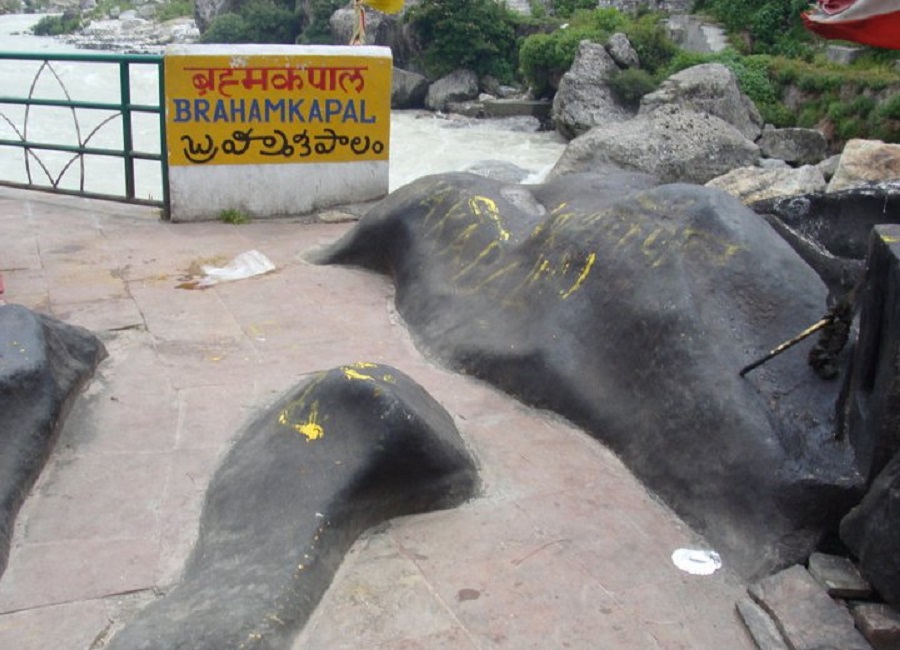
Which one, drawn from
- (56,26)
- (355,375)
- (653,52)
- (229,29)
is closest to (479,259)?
(355,375)

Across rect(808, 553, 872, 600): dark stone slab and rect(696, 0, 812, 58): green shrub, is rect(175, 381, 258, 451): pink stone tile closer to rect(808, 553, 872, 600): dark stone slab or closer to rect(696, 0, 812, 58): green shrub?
rect(808, 553, 872, 600): dark stone slab

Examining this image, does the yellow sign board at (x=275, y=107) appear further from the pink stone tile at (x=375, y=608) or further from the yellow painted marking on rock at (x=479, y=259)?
the pink stone tile at (x=375, y=608)

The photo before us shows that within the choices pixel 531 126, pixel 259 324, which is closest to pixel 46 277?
pixel 259 324

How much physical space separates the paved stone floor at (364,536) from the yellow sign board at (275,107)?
1965mm

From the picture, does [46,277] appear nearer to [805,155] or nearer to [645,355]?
[645,355]

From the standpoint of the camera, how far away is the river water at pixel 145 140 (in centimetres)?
Result: 1909

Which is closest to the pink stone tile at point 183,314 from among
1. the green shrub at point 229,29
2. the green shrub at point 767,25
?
the green shrub at point 767,25

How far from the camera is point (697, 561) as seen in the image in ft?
11.3

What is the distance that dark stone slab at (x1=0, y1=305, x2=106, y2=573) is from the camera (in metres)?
3.57

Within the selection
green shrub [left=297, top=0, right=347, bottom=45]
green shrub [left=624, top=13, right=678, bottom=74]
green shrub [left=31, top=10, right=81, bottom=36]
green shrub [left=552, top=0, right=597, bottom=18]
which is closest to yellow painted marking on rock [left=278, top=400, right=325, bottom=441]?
green shrub [left=624, top=13, right=678, bottom=74]

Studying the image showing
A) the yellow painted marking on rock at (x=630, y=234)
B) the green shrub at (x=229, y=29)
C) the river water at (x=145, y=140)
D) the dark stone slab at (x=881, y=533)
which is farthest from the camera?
the green shrub at (x=229, y=29)

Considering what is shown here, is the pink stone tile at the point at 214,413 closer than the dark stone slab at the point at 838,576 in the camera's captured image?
No

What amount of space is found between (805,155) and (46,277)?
46.3ft

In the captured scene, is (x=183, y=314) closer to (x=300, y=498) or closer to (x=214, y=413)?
(x=214, y=413)
